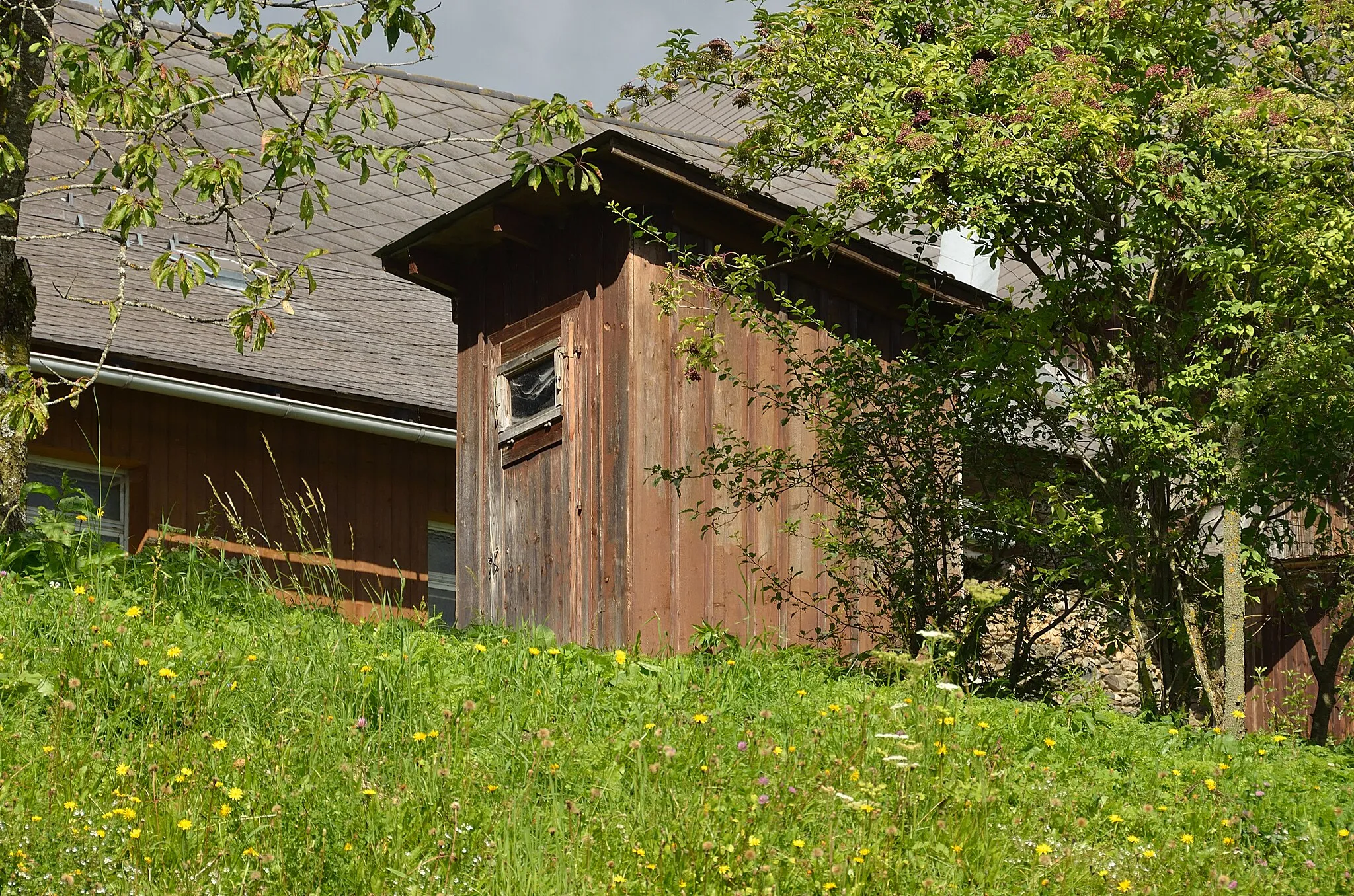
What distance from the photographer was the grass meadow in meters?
4.06

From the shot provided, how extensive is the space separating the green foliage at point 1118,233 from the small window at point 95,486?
5.42m

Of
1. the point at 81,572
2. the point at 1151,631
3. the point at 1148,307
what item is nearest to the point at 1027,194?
the point at 1148,307

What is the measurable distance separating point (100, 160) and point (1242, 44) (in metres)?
9.80

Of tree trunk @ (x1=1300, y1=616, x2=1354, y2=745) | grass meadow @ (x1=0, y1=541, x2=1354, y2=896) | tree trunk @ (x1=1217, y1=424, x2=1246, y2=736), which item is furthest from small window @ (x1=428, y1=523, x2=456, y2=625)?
tree trunk @ (x1=1217, y1=424, x2=1246, y2=736)

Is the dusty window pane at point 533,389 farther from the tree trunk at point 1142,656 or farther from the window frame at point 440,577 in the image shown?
the tree trunk at point 1142,656

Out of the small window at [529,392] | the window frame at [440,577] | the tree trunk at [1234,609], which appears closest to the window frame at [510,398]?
the small window at [529,392]

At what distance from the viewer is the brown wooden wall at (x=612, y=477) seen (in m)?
8.66

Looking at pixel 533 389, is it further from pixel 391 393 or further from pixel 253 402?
pixel 253 402

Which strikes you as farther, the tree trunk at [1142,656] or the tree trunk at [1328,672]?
the tree trunk at [1328,672]

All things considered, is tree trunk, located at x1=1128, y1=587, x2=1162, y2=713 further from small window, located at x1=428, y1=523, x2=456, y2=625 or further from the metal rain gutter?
small window, located at x1=428, y1=523, x2=456, y2=625

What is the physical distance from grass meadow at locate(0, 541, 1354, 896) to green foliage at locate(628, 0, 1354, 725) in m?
1.38

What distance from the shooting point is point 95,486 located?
A: 35.6 ft

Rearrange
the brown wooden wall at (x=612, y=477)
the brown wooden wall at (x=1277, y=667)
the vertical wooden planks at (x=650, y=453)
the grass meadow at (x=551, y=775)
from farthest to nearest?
the brown wooden wall at (x=1277, y=667) → the brown wooden wall at (x=612, y=477) → the vertical wooden planks at (x=650, y=453) → the grass meadow at (x=551, y=775)

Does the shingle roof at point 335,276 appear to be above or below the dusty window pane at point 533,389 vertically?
above
